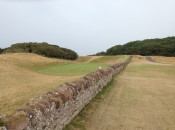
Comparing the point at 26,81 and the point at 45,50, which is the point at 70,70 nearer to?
the point at 26,81

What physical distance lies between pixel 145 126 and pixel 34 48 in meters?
73.0

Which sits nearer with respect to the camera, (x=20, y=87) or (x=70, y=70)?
(x=20, y=87)

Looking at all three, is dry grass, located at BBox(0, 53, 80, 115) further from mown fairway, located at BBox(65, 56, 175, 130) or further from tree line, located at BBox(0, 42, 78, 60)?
tree line, located at BBox(0, 42, 78, 60)

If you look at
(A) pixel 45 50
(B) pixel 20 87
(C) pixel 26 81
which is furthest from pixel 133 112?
(A) pixel 45 50

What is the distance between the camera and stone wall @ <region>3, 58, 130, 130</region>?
5.96 meters

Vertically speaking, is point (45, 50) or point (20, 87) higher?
point (45, 50)

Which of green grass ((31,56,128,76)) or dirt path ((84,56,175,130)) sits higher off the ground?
green grass ((31,56,128,76))

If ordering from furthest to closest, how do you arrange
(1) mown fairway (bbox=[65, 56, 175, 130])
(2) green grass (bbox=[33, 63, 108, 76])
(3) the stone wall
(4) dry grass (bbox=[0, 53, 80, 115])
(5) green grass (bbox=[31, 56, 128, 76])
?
1. (5) green grass (bbox=[31, 56, 128, 76])
2. (2) green grass (bbox=[33, 63, 108, 76])
3. (1) mown fairway (bbox=[65, 56, 175, 130])
4. (4) dry grass (bbox=[0, 53, 80, 115])
5. (3) the stone wall

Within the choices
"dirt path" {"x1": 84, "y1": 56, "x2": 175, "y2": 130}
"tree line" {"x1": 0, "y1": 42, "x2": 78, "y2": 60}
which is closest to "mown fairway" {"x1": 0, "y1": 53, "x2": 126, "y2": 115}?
"dirt path" {"x1": 84, "y1": 56, "x2": 175, "y2": 130}

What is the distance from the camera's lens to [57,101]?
7.85m

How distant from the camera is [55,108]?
7613mm

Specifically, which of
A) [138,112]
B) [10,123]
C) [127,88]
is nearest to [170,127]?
[138,112]

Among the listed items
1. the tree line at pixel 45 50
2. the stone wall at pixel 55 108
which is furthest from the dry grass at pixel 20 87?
the tree line at pixel 45 50

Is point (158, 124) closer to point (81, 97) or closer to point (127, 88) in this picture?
point (81, 97)
